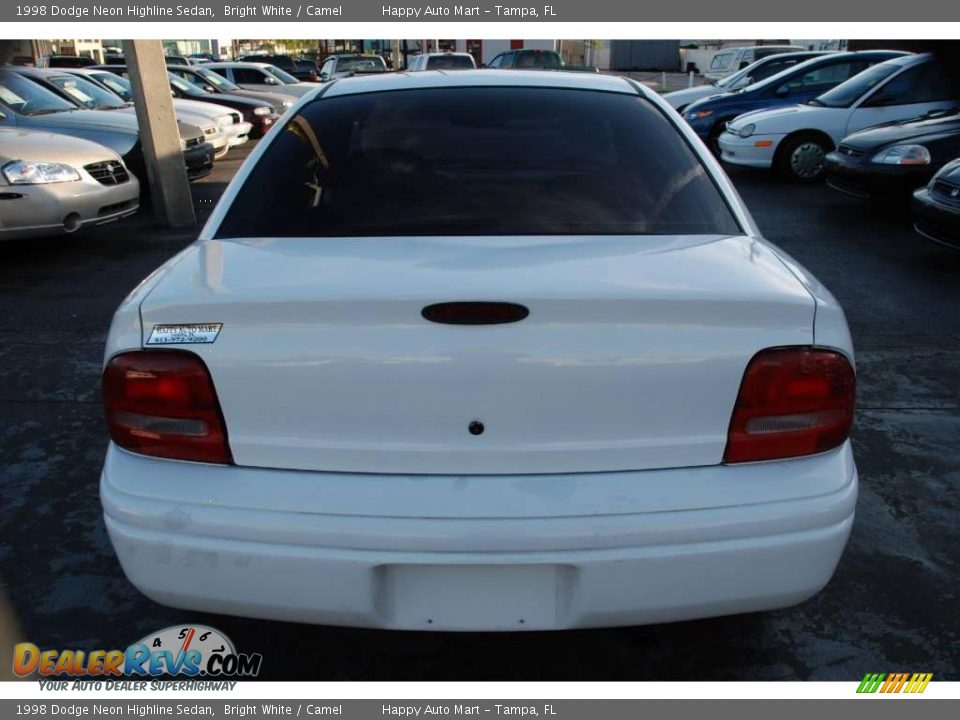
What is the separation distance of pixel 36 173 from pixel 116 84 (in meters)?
6.80

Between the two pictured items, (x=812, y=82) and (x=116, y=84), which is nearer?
(x=812, y=82)

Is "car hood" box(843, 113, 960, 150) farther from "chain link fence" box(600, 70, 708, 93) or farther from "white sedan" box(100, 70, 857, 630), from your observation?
"chain link fence" box(600, 70, 708, 93)

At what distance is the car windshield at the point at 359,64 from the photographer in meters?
22.2

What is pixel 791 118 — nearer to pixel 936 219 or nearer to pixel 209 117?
pixel 936 219

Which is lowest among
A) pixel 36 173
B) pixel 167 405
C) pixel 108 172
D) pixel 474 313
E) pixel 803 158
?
pixel 803 158

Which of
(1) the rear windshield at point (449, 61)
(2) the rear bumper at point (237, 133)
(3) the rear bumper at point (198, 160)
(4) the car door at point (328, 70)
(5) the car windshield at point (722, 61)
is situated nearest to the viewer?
(3) the rear bumper at point (198, 160)

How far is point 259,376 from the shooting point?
6.11 ft

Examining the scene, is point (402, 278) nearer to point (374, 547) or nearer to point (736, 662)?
point (374, 547)

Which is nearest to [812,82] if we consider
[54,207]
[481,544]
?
[54,207]

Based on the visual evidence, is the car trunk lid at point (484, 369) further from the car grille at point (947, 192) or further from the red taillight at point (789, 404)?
the car grille at point (947, 192)

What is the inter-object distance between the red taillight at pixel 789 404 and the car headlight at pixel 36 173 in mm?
6282

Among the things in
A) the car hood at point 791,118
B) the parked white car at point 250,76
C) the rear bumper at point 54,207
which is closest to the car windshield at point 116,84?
the parked white car at point 250,76

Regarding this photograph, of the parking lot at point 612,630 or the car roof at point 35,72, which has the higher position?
the car roof at point 35,72

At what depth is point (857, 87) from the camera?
10.3m
